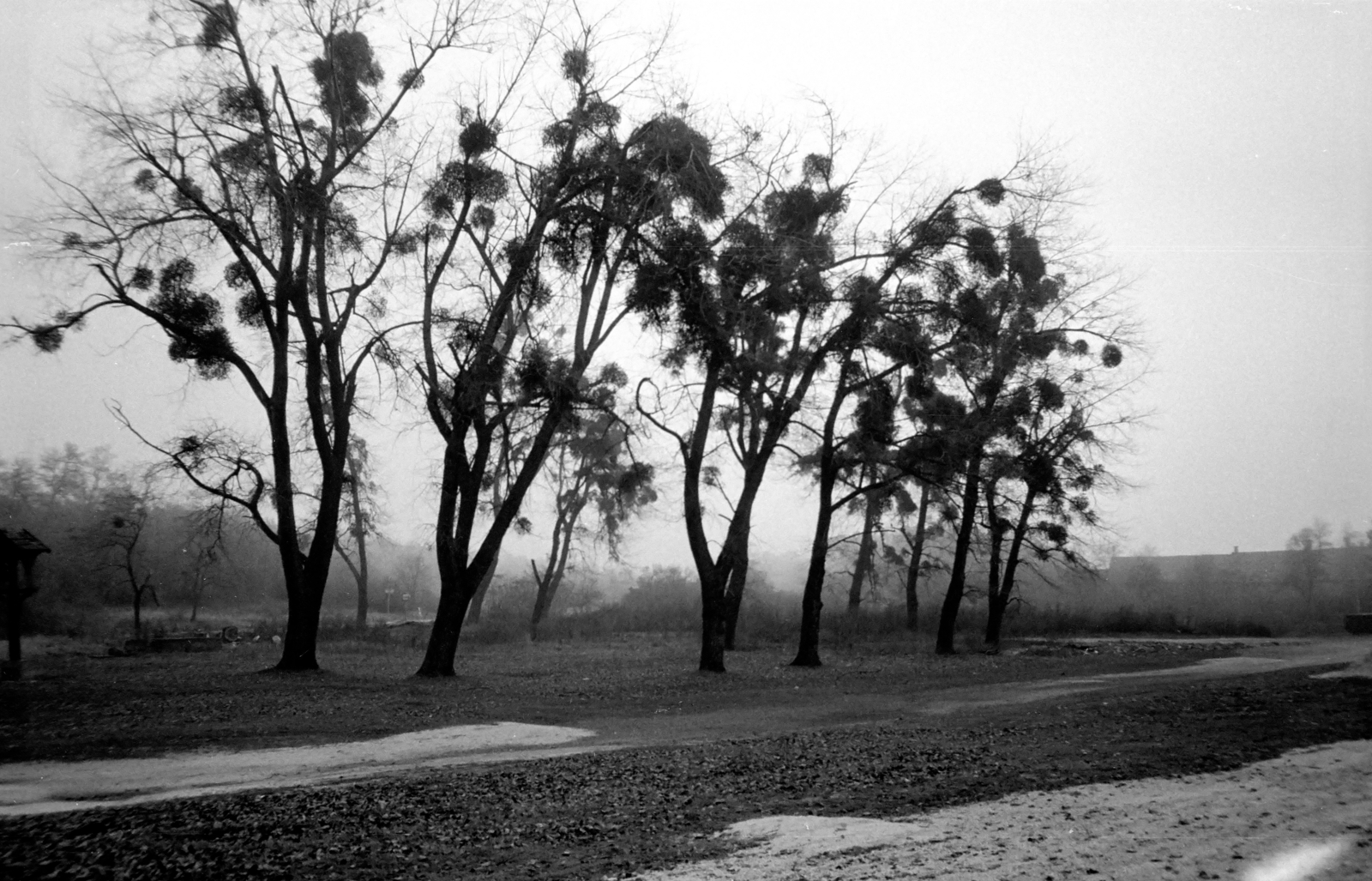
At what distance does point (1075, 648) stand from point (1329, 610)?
380 inches

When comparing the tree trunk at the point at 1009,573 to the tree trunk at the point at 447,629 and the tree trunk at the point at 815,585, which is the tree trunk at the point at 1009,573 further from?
the tree trunk at the point at 447,629

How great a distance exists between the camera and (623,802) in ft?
21.6

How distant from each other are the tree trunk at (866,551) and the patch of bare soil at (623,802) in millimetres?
16322

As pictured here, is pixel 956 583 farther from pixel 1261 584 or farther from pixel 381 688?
pixel 381 688

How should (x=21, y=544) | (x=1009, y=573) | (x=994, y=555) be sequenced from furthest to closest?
(x=1009, y=573) < (x=994, y=555) < (x=21, y=544)

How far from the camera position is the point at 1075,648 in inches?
1041

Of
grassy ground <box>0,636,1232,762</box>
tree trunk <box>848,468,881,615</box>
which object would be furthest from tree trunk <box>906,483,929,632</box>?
grassy ground <box>0,636,1232,762</box>

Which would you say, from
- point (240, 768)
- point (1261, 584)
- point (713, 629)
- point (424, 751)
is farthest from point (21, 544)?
point (1261, 584)

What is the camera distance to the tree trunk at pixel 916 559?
95.9 ft

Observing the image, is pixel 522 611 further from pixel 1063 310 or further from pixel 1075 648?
pixel 1063 310

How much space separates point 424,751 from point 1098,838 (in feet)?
21.4

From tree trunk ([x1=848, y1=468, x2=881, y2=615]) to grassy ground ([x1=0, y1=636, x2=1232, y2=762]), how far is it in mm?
4161

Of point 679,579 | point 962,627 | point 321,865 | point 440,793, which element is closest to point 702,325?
point 440,793

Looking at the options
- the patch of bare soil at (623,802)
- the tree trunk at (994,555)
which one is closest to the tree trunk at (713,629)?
the patch of bare soil at (623,802)
